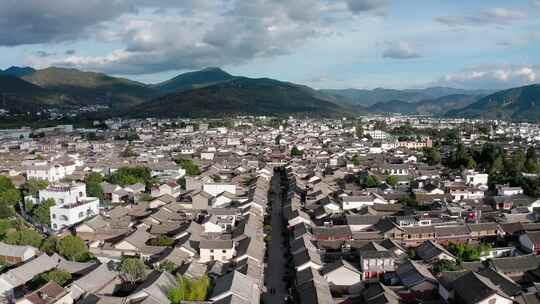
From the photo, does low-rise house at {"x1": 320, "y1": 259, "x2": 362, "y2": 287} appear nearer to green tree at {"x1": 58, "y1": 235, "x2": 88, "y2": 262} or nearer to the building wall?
the building wall

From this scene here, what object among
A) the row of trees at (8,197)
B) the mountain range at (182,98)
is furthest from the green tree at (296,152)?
the mountain range at (182,98)

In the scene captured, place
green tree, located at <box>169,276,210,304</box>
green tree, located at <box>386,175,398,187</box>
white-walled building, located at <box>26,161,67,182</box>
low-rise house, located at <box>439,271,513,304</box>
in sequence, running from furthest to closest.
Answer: white-walled building, located at <box>26,161,67,182</box> → green tree, located at <box>386,175,398,187</box> → green tree, located at <box>169,276,210,304</box> → low-rise house, located at <box>439,271,513,304</box>

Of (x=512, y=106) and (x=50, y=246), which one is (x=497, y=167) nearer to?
(x=50, y=246)

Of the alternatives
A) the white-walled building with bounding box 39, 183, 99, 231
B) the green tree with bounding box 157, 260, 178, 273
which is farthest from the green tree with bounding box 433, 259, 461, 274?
the white-walled building with bounding box 39, 183, 99, 231

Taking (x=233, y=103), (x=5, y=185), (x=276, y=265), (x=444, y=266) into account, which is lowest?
(x=276, y=265)

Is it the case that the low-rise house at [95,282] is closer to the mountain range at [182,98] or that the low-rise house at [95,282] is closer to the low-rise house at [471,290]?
the low-rise house at [471,290]

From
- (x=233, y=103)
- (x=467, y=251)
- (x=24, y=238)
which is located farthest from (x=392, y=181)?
(x=233, y=103)
